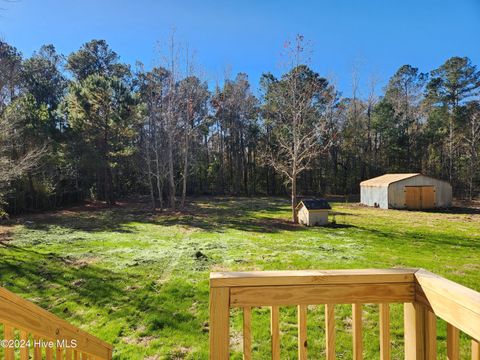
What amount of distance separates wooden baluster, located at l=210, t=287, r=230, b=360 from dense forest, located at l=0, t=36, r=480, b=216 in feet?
38.6

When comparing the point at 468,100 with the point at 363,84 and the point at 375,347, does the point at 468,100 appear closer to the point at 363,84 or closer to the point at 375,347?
the point at 363,84

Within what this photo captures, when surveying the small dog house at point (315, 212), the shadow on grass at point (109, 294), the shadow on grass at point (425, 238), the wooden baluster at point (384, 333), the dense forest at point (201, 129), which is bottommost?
the shadow on grass at point (109, 294)

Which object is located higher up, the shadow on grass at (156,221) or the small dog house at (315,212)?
the small dog house at (315,212)

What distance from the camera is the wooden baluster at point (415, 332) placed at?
118 centimetres

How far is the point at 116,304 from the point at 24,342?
3.68 metres

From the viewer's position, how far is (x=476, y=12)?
5.25m

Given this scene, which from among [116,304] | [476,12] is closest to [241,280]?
[116,304]

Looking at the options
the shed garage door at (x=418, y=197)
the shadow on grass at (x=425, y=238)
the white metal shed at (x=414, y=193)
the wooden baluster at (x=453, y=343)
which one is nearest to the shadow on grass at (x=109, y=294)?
the wooden baluster at (x=453, y=343)

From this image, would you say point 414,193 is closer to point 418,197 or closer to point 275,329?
point 418,197

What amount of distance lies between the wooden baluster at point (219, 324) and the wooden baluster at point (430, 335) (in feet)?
2.60

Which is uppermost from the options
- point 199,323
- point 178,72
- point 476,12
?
point 178,72

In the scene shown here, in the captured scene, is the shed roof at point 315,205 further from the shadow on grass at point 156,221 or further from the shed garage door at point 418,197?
the shed garage door at point 418,197

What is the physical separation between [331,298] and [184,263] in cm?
581

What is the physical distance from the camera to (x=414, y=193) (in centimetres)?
1803
